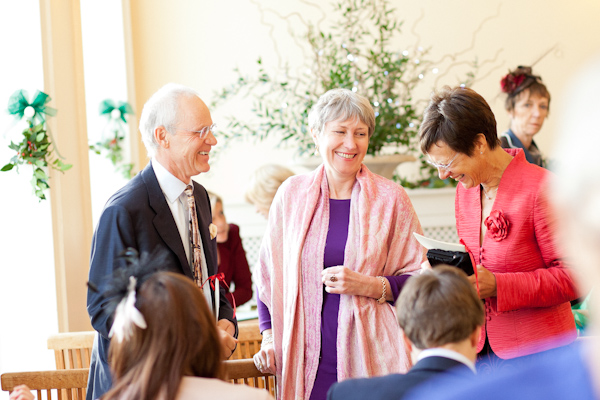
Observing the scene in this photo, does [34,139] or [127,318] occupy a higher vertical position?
[34,139]

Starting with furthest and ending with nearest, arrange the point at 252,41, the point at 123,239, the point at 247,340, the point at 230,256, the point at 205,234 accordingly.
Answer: the point at 252,41, the point at 230,256, the point at 247,340, the point at 205,234, the point at 123,239

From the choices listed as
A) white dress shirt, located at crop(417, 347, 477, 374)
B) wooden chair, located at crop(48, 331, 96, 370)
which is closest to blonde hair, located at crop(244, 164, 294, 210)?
wooden chair, located at crop(48, 331, 96, 370)

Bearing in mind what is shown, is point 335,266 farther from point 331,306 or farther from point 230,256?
point 230,256

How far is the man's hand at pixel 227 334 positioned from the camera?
2.15 meters

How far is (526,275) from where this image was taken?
79.6 inches

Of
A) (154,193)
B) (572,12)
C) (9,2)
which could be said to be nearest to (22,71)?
(9,2)

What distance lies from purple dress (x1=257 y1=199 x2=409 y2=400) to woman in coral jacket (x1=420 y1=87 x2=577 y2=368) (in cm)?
33

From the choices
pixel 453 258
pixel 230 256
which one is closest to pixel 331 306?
pixel 453 258

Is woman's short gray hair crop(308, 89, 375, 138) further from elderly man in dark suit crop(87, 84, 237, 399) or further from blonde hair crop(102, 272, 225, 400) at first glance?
blonde hair crop(102, 272, 225, 400)

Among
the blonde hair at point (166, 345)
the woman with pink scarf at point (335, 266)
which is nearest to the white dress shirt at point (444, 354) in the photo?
the blonde hair at point (166, 345)

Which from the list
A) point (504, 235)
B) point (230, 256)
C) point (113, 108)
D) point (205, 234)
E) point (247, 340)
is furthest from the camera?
point (113, 108)

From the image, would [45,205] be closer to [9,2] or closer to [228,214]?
[9,2]

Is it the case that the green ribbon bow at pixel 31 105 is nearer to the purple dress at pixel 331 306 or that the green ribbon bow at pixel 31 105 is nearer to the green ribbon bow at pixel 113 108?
the purple dress at pixel 331 306

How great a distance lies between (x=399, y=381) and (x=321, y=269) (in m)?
0.98
